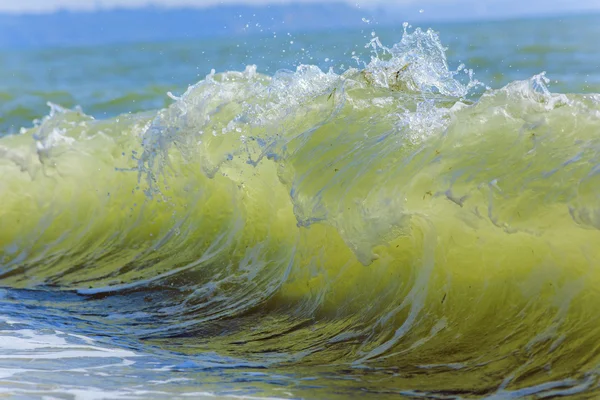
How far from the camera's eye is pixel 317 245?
4543 mm

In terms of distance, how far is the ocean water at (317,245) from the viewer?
10.5 feet

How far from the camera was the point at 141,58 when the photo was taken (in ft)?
78.5

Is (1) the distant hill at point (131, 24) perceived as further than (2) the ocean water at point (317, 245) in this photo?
Yes

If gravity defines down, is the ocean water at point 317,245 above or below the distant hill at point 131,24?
below

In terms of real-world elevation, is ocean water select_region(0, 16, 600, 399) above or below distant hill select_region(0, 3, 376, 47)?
below

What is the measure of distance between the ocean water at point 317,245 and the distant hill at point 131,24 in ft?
89.1

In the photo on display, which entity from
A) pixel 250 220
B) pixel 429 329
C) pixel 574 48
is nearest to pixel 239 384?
pixel 429 329

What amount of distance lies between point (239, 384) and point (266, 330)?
3.34 ft

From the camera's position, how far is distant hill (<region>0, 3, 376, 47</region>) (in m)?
41.7

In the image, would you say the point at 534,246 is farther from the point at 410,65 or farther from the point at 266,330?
the point at 410,65

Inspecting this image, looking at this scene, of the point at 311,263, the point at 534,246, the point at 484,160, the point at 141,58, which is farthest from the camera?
the point at 141,58

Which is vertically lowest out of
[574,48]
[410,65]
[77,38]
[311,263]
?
[311,263]

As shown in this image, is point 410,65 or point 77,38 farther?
point 77,38

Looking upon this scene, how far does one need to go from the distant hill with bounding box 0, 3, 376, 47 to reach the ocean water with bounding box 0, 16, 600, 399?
27.2m
